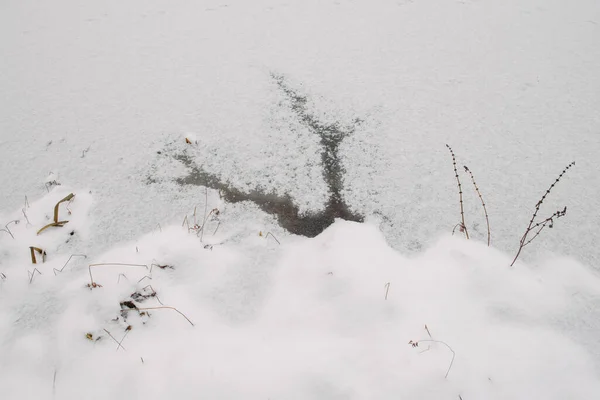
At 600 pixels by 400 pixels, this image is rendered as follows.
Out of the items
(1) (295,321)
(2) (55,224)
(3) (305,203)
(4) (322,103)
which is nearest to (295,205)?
(3) (305,203)

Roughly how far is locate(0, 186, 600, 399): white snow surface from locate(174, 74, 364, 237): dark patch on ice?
8cm

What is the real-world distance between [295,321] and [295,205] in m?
0.60

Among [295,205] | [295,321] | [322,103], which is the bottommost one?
[295,321]

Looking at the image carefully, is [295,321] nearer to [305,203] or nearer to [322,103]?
[305,203]

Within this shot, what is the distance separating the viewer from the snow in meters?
1.30

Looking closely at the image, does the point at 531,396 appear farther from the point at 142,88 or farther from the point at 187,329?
the point at 142,88

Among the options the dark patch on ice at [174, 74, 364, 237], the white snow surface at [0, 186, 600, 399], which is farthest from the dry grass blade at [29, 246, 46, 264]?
the dark patch on ice at [174, 74, 364, 237]

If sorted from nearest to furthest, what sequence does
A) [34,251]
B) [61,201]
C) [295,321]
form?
1. [295,321]
2. [34,251]
3. [61,201]

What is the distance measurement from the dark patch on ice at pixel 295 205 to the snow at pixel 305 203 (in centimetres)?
4

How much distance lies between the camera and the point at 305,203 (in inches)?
71.6

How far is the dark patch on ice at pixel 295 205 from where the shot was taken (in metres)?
1.75

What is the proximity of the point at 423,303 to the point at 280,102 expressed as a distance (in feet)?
4.99

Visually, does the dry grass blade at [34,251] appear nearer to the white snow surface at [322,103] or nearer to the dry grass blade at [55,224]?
the dry grass blade at [55,224]

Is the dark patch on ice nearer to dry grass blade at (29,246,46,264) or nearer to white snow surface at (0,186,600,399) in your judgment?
white snow surface at (0,186,600,399)
